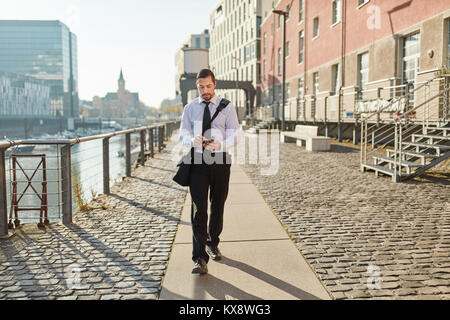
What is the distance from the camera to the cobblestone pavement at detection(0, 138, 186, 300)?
3371 mm

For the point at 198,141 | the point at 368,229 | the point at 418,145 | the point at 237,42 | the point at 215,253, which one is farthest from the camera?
the point at 237,42

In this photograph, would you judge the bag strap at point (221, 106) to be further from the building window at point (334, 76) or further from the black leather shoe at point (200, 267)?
the building window at point (334, 76)

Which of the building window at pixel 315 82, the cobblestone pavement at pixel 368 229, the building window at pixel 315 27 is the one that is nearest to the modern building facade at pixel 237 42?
the building window at pixel 315 27

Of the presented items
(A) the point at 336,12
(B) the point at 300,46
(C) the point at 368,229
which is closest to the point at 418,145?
(C) the point at 368,229

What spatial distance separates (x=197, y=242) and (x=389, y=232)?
263 cm

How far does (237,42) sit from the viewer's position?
59.0 m

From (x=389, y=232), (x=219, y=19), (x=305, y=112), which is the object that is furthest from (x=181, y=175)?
(x=219, y=19)

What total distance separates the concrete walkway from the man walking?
22cm

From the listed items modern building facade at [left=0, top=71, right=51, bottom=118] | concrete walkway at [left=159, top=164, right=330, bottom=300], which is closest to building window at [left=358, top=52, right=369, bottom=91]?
concrete walkway at [left=159, top=164, right=330, bottom=300]

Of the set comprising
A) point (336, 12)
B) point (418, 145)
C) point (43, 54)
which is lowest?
point (418, 145)

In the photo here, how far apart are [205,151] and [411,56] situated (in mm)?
13629

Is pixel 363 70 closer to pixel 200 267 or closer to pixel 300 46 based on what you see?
pixel 300 46

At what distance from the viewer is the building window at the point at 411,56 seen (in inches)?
564
